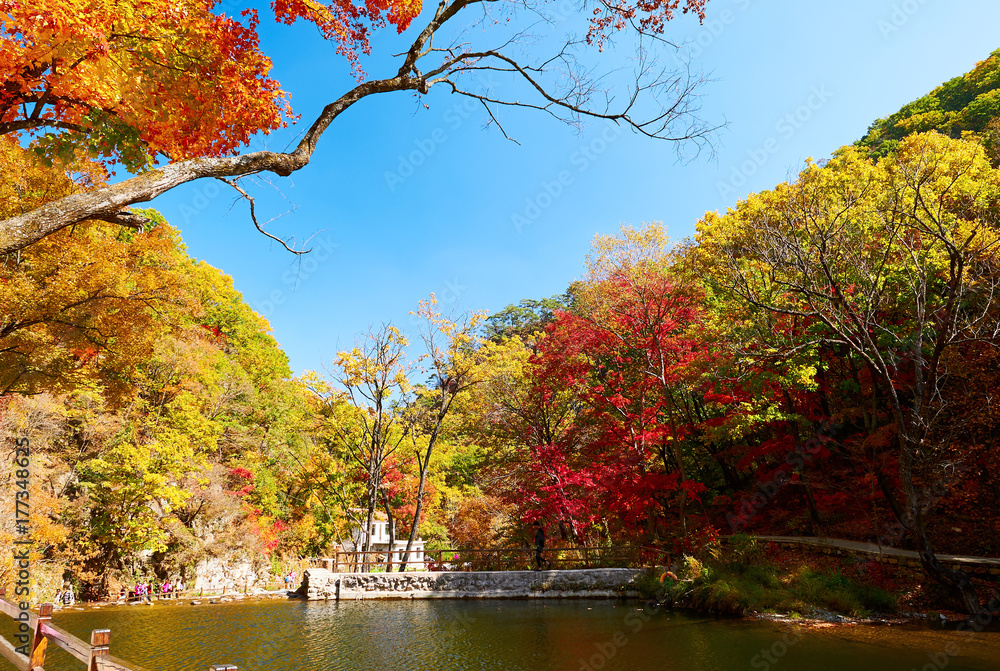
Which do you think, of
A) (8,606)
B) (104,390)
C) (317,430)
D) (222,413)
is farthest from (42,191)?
(222,413)

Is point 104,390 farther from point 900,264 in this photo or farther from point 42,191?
point 900,264

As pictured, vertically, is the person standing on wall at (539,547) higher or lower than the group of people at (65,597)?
higher

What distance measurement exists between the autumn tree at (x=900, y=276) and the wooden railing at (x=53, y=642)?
9768 mm

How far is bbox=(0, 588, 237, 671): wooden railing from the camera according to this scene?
3326 mm

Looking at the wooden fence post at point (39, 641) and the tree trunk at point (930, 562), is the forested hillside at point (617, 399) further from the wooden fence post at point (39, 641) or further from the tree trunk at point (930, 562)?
the wooden fence post at point (39, 641)

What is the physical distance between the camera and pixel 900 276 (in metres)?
10.4

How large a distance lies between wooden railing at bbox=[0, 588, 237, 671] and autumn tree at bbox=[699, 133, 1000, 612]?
977 centimetres

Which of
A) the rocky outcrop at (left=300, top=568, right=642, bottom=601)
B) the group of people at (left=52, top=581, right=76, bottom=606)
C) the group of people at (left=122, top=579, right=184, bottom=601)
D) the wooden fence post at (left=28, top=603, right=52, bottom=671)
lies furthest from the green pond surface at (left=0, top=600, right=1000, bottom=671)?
the group of people at (left=122, top=579, right=184, bottom=601)

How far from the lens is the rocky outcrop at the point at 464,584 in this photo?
1405 centimetres

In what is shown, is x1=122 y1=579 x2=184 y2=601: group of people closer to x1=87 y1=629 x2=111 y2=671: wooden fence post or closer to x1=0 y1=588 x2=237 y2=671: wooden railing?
x1=0 y1=588 x2=237 y2=671: wooden railing

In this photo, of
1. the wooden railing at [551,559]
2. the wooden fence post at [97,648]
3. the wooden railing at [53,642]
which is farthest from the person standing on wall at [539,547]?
the wooden fence post at [97,648]

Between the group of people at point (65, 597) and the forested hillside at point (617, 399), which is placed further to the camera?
the group of people at point (65, 597)

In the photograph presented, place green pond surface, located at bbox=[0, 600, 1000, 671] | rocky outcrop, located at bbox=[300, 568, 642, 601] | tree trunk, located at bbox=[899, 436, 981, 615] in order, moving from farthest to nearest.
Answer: rocky outcrop, located at bbox=[300, 568, 642, 601] → tree trunk, located at bbox=[899, 436, 981, 615] → green pond surface, located at bbox=[0, 600, 1000, 671]

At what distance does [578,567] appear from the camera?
14922mm
